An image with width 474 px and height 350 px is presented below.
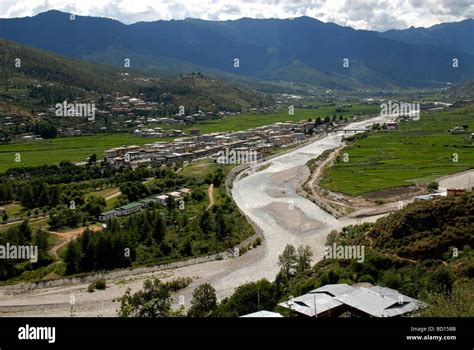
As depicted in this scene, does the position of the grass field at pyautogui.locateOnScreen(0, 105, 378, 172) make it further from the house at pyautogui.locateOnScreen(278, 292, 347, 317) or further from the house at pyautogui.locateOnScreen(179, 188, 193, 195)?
the house at pyautogui.locateOnScreen(278, 292, 347, 317)

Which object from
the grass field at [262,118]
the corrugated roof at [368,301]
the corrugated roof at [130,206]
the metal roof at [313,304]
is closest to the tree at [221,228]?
the corrugated roof at [130,206]

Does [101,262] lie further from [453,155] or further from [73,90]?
[73,90]

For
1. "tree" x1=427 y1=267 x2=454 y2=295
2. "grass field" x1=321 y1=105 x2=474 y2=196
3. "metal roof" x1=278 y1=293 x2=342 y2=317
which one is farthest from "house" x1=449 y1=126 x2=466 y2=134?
"metal roof" x1=278 y1=293 x2=342 y2=317

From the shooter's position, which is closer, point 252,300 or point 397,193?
point 252,300

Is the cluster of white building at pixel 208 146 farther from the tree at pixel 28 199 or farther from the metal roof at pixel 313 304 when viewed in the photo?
the metal roof at pixel 313 304

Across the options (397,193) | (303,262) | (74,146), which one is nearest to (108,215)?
(303,262)

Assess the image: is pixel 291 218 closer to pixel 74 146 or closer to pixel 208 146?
pixel 208 146
